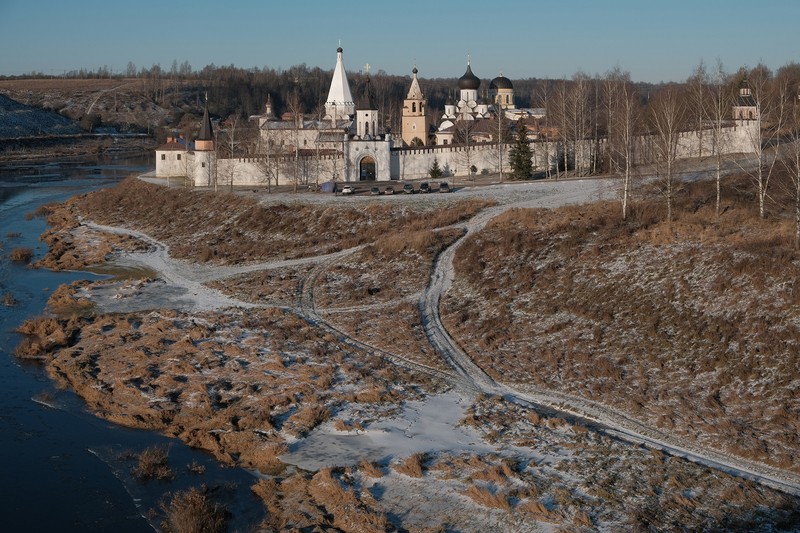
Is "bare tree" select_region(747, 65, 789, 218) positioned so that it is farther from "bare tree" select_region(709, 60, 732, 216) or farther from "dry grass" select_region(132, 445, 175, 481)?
"dry grass" select_region(132, 445, 175, 481)

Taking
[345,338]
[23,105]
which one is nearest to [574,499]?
[345,338]

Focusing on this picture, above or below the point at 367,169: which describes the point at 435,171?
below

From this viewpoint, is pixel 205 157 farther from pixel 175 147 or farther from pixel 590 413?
pixel 590 413

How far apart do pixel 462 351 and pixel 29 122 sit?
9418 cm

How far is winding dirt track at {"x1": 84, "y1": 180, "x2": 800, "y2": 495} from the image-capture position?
1377 cm

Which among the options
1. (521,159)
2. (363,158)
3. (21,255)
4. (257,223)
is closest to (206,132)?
(363,158)

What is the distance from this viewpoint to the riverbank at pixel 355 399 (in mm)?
12492

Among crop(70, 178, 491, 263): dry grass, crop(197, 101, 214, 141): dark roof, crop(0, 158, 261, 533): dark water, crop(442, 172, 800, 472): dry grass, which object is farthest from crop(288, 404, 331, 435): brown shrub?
crop(197, 101, 214, 141): dark roof

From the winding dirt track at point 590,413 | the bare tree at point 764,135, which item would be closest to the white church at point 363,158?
the bare tree at point 764,135

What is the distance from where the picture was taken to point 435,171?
42.3 m

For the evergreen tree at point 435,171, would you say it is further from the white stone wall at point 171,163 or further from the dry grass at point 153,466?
the dry grass at point 153,466

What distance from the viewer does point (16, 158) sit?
7994cm

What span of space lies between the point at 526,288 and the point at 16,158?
6942 cm

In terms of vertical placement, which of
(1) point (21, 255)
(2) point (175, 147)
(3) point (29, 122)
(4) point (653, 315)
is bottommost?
(4) point (653, 315)
